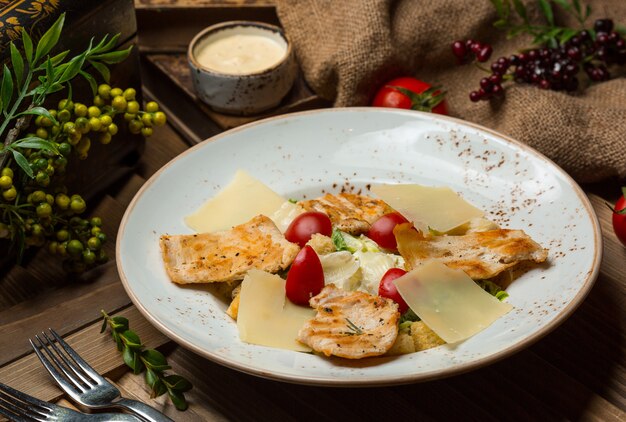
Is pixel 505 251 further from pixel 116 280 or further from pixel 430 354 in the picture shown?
pixel 116 280

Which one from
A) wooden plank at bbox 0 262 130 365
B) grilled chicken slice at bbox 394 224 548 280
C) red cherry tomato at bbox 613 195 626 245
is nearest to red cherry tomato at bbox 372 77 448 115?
red cherry tomato at bbox 613 195 626 245

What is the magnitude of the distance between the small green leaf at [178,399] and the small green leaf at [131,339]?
20cm

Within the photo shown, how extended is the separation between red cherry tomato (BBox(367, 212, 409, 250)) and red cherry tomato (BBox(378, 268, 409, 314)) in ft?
0.65

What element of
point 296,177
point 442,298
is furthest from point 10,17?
point 442,298

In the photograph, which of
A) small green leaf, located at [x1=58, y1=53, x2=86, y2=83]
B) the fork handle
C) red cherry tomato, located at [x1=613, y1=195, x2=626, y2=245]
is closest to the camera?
the fork handle

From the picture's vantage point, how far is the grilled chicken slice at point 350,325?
206 cm

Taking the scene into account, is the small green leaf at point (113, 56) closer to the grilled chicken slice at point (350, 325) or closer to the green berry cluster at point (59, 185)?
the green berry cluster at point (59, 185)

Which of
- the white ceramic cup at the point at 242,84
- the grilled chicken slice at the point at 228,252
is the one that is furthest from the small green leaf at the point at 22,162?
the white ceramic cup at the point at 242,84

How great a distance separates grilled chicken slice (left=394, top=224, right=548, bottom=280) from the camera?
237 centimetres

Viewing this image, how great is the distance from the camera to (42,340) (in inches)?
93.7

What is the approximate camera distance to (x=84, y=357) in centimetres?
237

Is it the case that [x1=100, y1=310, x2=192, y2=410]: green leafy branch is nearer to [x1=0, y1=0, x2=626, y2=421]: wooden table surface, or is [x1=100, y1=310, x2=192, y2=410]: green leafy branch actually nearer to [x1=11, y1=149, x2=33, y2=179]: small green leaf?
[x1=0, y1=0, x2=626, y2=421]: wooden table surface

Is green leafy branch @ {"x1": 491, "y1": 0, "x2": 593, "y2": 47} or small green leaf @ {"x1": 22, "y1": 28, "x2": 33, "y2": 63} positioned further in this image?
green leafy branch @ {"x1": 491, "y1": 0, "x2": 593, "y2": 47}

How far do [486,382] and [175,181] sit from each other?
129cm
